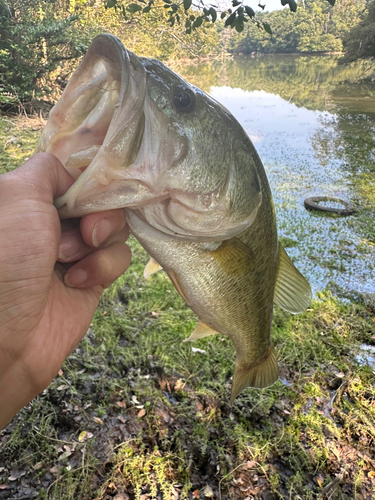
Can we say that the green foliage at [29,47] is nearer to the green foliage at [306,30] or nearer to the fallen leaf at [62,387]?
the fallen leaf at [62,387]

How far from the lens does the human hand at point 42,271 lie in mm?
1119

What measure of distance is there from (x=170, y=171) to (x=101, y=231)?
35 cm

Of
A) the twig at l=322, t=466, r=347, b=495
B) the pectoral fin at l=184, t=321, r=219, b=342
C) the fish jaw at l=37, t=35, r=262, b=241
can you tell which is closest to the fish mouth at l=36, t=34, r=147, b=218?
the fish jaw at l=37, t=35, r=262, b=241

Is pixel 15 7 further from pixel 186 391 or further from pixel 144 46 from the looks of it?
pixel 186 391

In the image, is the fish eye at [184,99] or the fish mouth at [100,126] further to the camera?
the fish eye at [184,99]

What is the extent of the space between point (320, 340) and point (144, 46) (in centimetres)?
2048

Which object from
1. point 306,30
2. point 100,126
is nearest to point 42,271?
point 100,126

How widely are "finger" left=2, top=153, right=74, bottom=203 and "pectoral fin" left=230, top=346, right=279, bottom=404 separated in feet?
4.32

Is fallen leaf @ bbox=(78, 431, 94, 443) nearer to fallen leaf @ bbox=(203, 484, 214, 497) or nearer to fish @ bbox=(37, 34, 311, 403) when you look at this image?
fallen leaf @ bbox=(203, 484, 214, 497)

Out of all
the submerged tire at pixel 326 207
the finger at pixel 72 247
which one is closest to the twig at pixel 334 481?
the finger at pixel 72 247

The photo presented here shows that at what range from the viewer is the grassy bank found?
222cm

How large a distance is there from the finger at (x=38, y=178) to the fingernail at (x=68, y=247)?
0.22 meters

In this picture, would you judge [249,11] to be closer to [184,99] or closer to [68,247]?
[184,99]

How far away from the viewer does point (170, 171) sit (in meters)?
1.15
